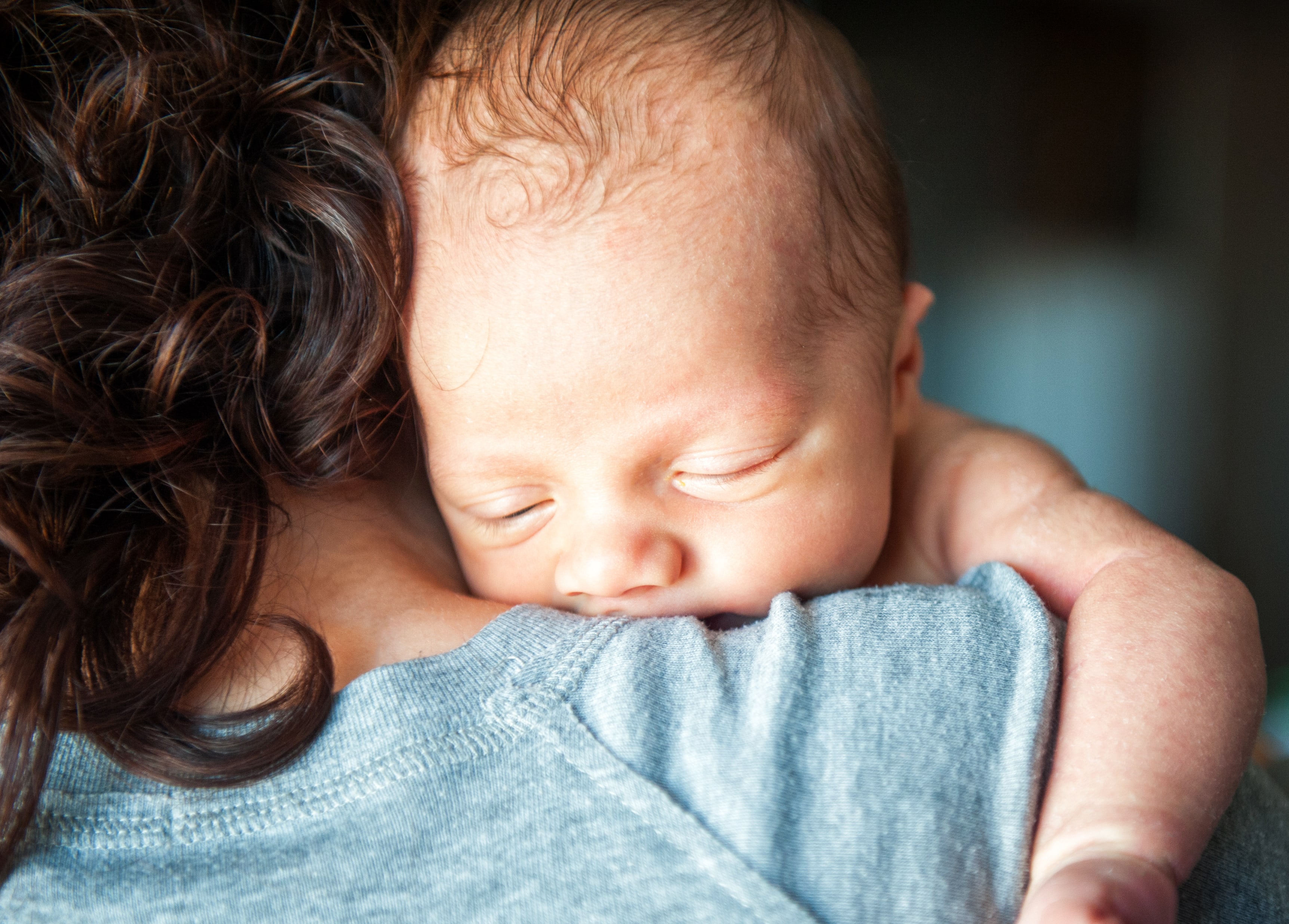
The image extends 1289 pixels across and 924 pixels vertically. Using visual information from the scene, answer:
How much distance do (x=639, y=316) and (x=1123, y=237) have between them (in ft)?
9.17

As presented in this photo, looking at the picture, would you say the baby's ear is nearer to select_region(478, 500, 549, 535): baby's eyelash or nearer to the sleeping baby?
the sleeping baby

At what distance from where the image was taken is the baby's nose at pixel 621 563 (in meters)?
0.80

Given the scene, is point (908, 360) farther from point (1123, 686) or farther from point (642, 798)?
point (642, 798)

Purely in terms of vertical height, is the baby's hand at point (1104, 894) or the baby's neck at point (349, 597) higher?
the baby's neck at point (349, 597)

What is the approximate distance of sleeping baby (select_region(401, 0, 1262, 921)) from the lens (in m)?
0.79

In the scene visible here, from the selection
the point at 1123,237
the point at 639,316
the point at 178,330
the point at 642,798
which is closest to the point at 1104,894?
the point at 642,798

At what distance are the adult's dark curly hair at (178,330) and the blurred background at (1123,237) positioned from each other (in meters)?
2.13

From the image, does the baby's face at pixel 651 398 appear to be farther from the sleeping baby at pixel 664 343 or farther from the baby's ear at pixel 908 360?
the baby's ear at pixel 908 360

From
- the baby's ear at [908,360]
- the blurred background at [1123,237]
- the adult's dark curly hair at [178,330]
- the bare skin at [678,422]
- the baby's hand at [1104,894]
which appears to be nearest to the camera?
the baby's hand at [1104,894]

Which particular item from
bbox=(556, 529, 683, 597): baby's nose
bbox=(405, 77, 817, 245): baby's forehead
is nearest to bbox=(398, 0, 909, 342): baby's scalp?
bbox=(405, 77, 817, 245): baby's forehead

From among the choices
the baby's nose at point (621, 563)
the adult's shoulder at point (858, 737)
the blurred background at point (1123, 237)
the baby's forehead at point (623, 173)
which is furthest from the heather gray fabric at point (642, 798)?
the blurred background at point (1123, 237)

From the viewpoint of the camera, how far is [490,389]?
0.81 m

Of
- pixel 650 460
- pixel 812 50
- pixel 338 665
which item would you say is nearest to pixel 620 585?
pixel 650 460

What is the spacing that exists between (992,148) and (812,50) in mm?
2403
